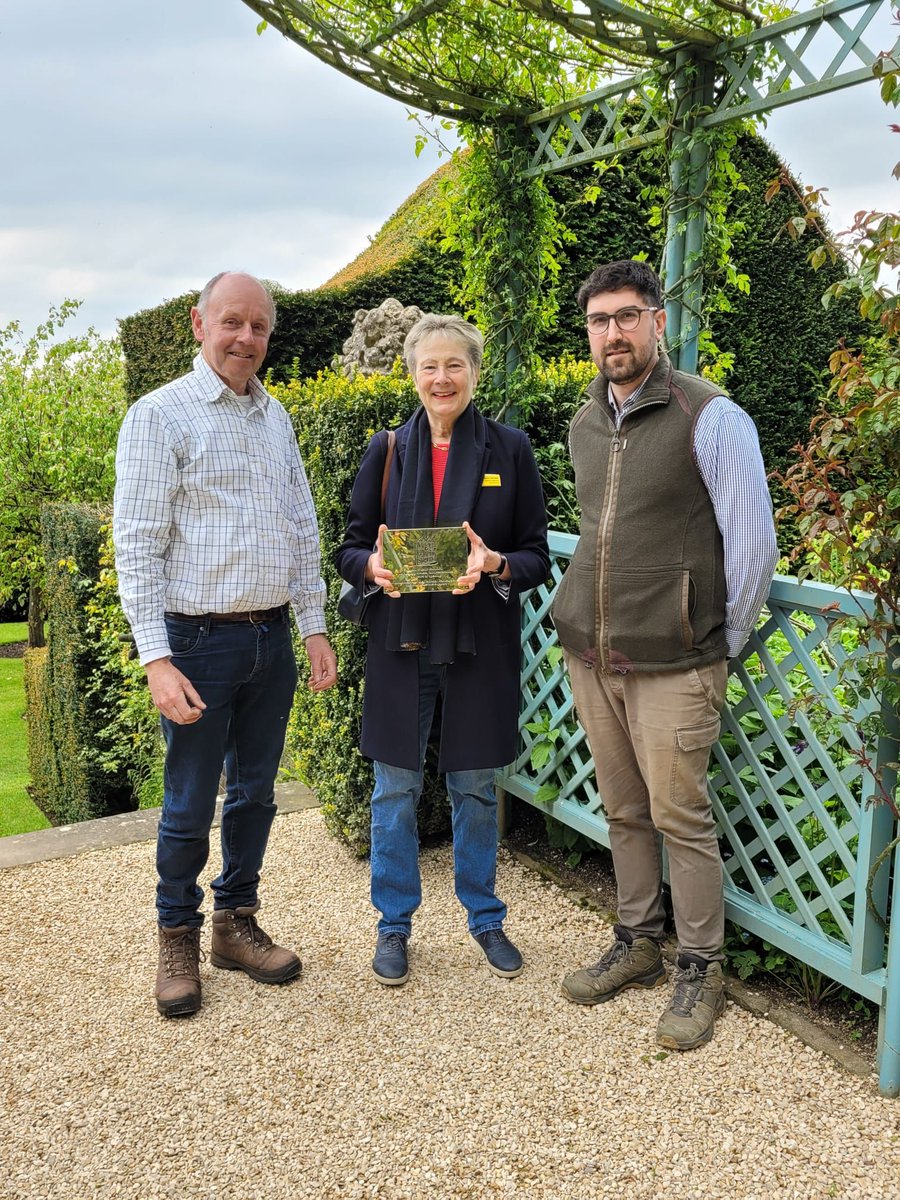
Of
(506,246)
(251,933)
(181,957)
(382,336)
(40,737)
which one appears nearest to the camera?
(181,957)

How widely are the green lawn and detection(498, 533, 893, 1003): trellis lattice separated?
5938 mm

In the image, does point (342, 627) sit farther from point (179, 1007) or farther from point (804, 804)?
point (804, 804)

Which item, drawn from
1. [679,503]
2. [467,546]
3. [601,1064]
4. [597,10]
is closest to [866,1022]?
[601,1064]

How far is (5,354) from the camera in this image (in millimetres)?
14320

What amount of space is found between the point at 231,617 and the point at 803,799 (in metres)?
1.77

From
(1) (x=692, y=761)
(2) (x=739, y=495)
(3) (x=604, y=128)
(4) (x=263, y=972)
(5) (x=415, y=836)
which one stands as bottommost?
(4) (x=263, y=972)

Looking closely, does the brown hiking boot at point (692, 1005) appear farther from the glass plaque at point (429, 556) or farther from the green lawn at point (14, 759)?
the green lawn at point (14, 759)

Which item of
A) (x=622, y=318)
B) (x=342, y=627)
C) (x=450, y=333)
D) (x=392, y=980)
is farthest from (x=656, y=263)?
(x=392, y=980)

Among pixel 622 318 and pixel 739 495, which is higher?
pixel 622 318

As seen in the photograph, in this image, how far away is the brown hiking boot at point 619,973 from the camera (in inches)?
120

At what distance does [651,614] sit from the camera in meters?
2.70

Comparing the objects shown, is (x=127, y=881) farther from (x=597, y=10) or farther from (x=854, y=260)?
(x=597, y=10)

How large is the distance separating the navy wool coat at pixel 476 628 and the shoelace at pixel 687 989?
828 millimetres

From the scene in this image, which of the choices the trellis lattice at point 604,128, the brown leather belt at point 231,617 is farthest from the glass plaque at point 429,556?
the trellis lattice at point 604,128
